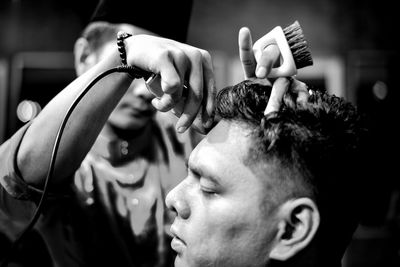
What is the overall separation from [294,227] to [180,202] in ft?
1.03

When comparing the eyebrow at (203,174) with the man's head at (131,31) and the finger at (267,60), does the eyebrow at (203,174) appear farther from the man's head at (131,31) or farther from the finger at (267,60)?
the man's head at (131,31)

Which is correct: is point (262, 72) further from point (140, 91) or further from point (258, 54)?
point (140, 91)

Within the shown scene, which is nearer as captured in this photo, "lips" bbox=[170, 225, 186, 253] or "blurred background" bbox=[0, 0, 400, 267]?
"lips" bbox=[170, 225, 186, 253]

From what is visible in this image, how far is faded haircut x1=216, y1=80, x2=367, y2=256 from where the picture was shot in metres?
1.32

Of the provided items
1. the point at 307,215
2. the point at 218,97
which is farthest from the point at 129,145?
the point at 307,215

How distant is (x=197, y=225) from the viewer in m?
1.35

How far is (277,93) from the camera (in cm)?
129

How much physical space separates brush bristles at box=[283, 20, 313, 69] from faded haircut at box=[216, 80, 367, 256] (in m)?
0.10

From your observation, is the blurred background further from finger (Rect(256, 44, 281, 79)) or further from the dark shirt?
finger (Rect(256, 44, 281, 79))

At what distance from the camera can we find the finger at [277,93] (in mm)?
1293

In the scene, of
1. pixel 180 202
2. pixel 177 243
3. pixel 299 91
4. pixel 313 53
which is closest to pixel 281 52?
pixel 299 91

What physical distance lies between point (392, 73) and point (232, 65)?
59.3 inches

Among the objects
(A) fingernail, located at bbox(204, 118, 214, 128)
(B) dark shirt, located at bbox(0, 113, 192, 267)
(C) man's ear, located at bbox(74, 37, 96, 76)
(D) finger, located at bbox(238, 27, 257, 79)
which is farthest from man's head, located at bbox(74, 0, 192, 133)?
(D) finger, located at bbox(238, 27, 257, 79)

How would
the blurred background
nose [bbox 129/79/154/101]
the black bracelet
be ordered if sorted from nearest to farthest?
the black bracelet → nose [bbox 129/79/154/101] → the blurred background
